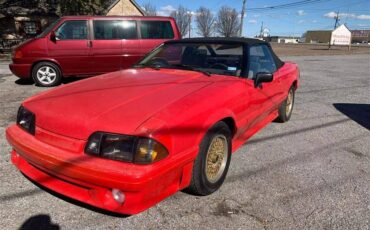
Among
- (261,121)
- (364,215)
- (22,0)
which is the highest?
(22,0)

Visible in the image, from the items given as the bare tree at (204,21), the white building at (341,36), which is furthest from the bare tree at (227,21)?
the white building at (341,36)

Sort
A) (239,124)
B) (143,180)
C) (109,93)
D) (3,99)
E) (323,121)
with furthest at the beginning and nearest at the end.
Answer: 1. (3,99)
2. (323,121)
3. (239,124)
4. (109,93)
5. (143,180)

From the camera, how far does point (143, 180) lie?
6.97ft

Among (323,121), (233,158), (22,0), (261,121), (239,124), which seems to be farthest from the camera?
(22,0)

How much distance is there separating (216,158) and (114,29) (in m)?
6.14

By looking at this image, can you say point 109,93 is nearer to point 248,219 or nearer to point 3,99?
point 248,219

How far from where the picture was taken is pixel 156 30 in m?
8.61

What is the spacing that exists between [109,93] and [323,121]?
4173 mm

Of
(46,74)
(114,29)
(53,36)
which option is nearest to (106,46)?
(114,29)

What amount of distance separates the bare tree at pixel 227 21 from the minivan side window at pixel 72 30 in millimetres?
73846

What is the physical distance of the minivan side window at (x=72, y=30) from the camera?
777 centimetres

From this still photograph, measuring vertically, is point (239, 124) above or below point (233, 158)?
above

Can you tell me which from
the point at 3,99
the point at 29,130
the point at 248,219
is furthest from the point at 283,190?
the point at 3,99

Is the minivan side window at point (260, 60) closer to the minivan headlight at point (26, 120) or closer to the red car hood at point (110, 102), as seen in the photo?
the red car hood at point (110, 102)
